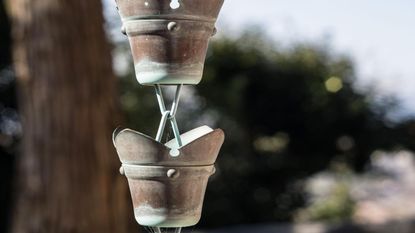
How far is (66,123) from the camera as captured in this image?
16.2 ft

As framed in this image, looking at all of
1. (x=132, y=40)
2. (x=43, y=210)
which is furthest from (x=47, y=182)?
(x=132, y=40)

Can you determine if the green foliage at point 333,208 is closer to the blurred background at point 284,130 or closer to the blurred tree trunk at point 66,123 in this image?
the blurred background at point 284,130

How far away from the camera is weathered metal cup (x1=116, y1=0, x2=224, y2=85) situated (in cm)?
140

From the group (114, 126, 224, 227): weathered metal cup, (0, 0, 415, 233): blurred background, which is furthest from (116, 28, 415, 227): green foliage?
(114, 126, 224, 227): weathered metal cup

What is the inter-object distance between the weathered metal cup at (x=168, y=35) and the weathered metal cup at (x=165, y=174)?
0.35 ft

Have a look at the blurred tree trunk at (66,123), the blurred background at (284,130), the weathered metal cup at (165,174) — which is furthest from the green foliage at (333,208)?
the weathered metal cup at (165,174)

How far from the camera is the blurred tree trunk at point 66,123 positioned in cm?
494

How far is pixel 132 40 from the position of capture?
1.46m

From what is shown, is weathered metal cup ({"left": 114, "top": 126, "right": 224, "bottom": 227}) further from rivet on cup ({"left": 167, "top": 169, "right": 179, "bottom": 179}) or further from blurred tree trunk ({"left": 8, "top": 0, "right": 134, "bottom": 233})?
blurred tree trunk ({"left": 8, "top": 0, "right": 134, "bottom": 233})

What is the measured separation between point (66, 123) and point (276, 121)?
326cm

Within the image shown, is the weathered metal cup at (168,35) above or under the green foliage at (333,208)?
under

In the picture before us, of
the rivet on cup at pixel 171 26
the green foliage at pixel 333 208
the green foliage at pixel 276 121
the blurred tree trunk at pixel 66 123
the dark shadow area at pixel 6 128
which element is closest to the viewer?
the rivet on cup at pixel 171 26

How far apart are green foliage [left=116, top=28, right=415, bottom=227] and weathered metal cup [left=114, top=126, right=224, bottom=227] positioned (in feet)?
19.8

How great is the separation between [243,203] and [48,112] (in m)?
3.17
